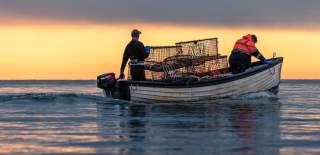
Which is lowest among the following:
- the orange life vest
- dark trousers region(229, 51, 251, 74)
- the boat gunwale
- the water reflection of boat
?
the water reflection of boat

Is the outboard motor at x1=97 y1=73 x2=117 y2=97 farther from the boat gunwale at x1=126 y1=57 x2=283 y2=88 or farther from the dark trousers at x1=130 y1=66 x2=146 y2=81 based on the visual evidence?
the boat gunwale at x1=126 y1=57 x2=283 y2=88

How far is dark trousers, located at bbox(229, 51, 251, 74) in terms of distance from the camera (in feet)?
92.1

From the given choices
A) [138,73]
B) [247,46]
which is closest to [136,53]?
[138,73]

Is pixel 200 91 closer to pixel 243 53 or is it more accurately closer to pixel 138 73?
pixel 138 73

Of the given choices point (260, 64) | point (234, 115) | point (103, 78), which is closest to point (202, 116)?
point (234, 115)

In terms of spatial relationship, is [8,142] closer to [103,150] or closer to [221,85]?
[103,150]

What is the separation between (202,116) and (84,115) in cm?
307

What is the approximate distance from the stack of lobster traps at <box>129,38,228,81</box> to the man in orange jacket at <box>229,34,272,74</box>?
62.9 inches

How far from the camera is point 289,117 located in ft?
65.3

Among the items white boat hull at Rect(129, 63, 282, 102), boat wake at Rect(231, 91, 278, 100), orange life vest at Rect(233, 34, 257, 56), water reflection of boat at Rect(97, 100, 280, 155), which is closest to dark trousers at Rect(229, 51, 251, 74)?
orange life vest at Rect(233, 34, 257, 56)

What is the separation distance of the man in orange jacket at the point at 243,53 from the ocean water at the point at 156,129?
3.12m

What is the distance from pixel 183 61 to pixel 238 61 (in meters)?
3.48

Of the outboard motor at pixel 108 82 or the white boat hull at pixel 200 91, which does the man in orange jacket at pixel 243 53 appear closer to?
the white boat hull at pixel 200 91

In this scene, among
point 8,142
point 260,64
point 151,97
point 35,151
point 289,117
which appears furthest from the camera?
point 260,64
